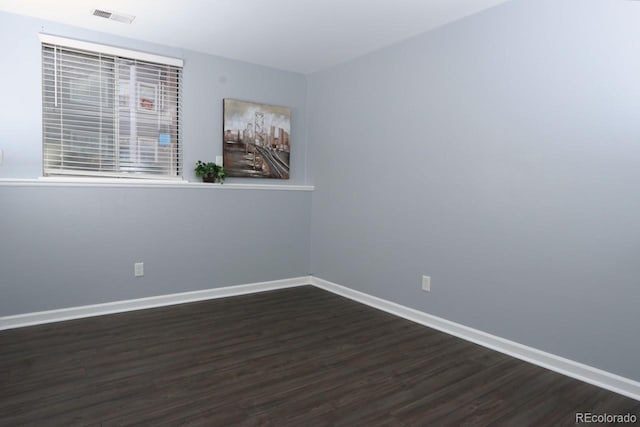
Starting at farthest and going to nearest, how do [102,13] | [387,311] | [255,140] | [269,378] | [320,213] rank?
1. [320,213]
2. [255,140]
3. [387,311]
4. [102,13]
5. [269,378]

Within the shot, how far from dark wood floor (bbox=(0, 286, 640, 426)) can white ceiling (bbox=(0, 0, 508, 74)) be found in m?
2.44

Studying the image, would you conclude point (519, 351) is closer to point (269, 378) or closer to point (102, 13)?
point (269, 378)

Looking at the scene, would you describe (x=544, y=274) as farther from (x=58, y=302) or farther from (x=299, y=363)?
(x=58, y=302)

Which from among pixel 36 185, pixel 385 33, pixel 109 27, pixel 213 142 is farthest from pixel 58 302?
pixel 385 33

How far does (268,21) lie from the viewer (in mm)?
3217

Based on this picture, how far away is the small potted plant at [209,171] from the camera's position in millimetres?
3994

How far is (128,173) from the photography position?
3.77 meters

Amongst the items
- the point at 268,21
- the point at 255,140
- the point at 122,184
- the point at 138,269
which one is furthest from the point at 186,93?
the point at 138,269

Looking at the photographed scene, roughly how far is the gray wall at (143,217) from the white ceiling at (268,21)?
0.88 feet

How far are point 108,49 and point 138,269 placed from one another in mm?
1955

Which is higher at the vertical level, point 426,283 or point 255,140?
point 255,140

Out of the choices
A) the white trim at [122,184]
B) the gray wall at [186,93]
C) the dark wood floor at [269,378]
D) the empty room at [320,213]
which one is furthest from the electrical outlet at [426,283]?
the gray wall at [186,93]

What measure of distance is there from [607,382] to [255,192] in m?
3.30

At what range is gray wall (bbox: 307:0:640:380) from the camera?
92.8 inches
